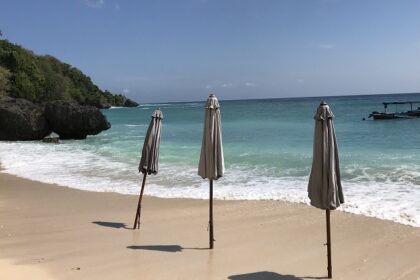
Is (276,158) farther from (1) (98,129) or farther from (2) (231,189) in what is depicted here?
(1) (98,129)

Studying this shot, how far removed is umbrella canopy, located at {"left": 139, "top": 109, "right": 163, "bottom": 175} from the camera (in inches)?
340

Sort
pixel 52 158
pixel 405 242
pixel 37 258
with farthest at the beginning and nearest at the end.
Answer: pixel 52 158, pixel 405 242, pixel 37 258

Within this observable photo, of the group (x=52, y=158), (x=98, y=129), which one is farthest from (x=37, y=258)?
(x=98, y=129)

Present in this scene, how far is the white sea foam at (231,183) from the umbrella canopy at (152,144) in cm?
357

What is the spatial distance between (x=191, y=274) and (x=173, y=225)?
279 cm

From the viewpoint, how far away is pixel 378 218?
934 cm

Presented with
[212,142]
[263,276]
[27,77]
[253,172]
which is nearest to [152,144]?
[212,142]

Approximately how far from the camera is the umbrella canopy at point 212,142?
7137 millimetres

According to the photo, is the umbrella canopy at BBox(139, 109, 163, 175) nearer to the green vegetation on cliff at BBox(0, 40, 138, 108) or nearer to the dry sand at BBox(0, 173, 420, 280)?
the dry sand at BBox(0, 173, 420, 280)

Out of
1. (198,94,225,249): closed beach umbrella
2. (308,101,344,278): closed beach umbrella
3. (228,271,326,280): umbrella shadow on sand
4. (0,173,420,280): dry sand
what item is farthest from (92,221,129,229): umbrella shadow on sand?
(308,101,344,278): closed beach umbrella

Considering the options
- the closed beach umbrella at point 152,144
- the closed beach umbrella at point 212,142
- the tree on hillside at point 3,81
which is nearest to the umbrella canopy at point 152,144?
the closed beach umbrella at point 152,144

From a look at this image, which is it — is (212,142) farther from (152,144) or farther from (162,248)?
(162,248)

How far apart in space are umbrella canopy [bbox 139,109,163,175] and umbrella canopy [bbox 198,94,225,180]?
167 cm

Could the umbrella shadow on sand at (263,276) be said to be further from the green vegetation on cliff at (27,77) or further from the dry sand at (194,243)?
the green vegetation on cliff at (27,77)
